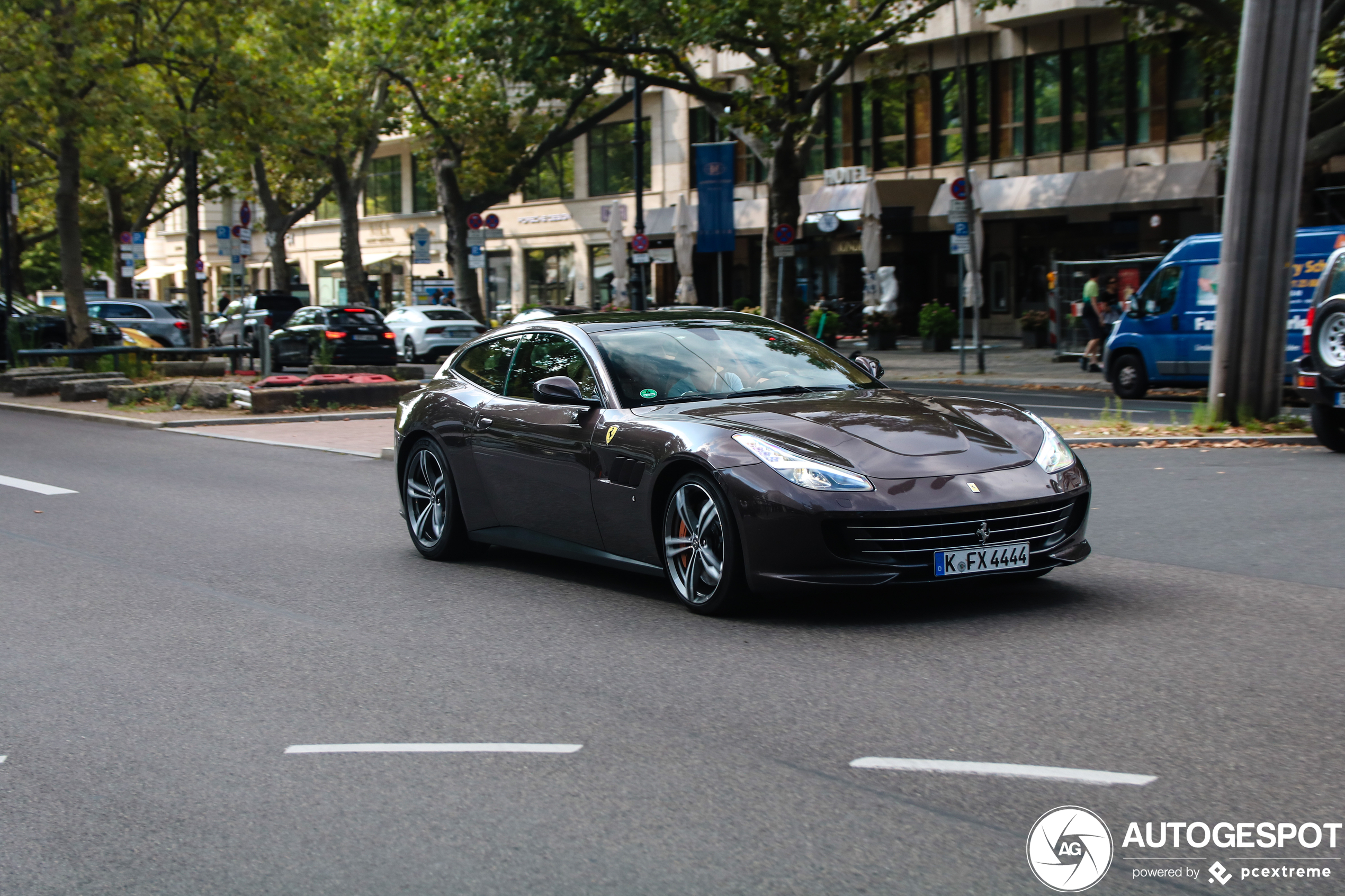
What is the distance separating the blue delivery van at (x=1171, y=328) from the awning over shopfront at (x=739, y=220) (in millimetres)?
25507

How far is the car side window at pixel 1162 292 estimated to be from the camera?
2197 cm

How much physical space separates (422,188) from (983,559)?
63669mm

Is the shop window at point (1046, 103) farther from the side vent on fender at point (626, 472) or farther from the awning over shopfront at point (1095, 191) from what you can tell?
the side vent on fender at point (626, 472)

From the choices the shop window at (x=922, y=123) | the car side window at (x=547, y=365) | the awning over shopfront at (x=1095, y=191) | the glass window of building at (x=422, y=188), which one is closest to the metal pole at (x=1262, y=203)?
the car side window at (x=547, y=365)

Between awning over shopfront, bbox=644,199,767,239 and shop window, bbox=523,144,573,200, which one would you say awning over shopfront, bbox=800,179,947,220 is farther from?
shop window, bbox=523,144,573,200

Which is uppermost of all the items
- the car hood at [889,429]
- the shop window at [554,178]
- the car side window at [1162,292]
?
the shop window at [554,178]

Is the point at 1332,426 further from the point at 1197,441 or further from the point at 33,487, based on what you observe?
the point at 33,487

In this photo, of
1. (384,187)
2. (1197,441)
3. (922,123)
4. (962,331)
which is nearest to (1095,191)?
(922,123)

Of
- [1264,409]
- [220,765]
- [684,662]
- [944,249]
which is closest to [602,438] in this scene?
[684,662]

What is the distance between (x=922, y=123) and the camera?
44.2m

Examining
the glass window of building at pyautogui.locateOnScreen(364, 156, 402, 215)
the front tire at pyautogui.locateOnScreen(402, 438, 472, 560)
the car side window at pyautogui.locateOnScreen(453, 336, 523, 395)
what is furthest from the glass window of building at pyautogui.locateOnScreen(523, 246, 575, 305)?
the car side window at pyautogui.locateOnScreen(453, 336, 523, 395)

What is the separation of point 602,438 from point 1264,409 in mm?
9104

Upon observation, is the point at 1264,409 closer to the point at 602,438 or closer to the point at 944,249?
the point at 602,438

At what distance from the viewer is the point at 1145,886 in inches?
138
